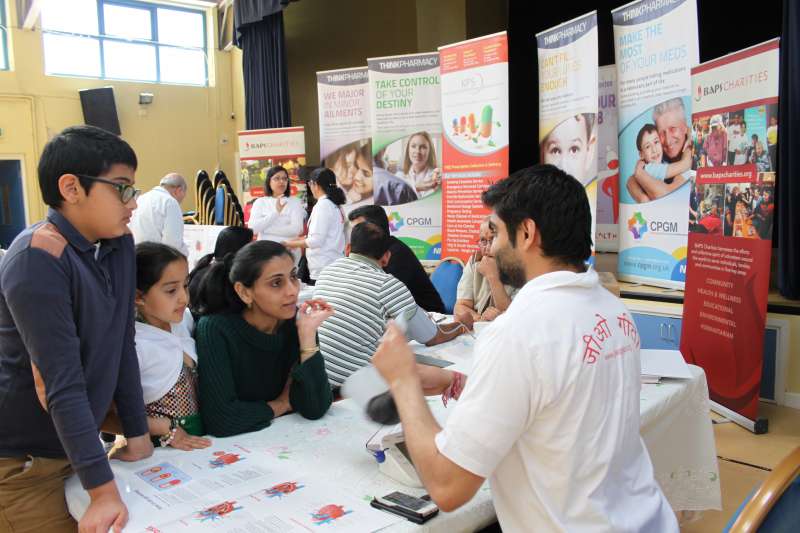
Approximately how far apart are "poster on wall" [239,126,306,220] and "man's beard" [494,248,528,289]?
220 inches

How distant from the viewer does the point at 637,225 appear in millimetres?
4066

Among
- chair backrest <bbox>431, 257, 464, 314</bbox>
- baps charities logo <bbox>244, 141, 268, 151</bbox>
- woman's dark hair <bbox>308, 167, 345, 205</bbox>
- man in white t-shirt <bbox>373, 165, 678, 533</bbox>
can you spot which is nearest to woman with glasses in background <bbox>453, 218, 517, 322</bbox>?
chair backrest <bbox>431, 257, 464, 314</bbox>

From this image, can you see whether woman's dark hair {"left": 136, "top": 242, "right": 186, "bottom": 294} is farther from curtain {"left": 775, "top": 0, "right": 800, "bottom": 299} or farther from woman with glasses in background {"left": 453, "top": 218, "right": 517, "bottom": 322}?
curtain {"left": 775, "top": 0, "right": 800, "bottom": 299}

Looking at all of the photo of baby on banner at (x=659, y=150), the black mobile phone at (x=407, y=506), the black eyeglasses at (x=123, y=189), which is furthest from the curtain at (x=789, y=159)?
the black eyeglasses at (x=123, y=189)

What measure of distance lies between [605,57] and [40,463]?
5571 mm

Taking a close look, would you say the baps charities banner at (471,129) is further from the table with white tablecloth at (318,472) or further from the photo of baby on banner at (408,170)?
the table with white tablecloth at (318,472)

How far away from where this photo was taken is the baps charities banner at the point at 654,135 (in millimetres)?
3693

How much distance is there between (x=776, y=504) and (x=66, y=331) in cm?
134

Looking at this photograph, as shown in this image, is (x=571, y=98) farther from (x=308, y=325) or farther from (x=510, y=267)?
(x=510, y=267)

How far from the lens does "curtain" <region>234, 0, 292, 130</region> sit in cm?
809

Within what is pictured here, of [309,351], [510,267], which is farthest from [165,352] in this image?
[510,267]

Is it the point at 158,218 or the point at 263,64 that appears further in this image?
the point at 263,64

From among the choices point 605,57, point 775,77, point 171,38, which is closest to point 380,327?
point 775,77

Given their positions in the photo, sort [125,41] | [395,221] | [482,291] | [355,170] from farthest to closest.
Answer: [125,41] → [355,170] → [395,221] → [482,291]
